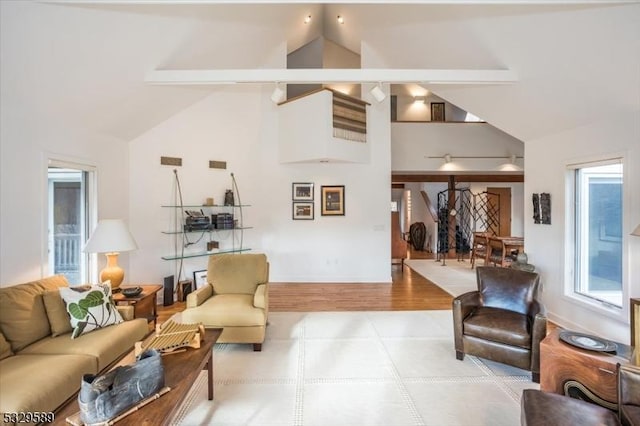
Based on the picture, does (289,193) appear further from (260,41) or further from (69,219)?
(69,219)

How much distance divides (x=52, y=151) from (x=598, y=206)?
19.9 ft

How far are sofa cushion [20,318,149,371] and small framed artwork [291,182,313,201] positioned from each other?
3.86 metres

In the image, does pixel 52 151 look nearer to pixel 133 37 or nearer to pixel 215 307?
pixel 133 37

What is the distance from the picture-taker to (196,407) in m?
2.20

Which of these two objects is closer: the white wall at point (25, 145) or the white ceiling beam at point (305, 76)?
the white wall at point (25, 145)

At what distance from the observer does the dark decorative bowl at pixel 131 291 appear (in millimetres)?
3139

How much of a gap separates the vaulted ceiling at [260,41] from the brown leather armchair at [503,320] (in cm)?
203

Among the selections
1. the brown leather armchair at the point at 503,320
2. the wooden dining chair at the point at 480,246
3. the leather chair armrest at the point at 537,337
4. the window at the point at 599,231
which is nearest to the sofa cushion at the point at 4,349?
the brown leather armchair at the point at 503,320

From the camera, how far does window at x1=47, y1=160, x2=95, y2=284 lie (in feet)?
11.5

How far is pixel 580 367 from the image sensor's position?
6.39 ft

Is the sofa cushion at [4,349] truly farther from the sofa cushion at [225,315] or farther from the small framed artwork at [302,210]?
the small framed artwork at [302,210]

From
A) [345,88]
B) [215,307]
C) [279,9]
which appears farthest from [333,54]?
[215,307]

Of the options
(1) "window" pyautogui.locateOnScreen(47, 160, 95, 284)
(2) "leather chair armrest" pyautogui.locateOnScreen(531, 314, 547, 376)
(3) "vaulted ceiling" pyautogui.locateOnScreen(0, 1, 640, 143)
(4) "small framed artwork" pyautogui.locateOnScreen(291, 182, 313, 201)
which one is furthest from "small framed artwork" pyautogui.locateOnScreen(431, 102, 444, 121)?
(1) "window" pyautogui.locateOnScreen(47, 160, 95, 284)

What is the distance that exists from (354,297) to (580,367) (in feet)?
10.8
